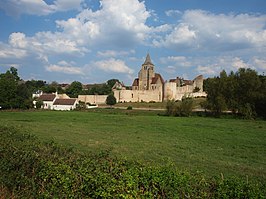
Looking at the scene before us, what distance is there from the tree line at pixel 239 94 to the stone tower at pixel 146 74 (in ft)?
188

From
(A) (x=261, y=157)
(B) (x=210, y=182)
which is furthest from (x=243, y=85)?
(B) (x=210, y=182)

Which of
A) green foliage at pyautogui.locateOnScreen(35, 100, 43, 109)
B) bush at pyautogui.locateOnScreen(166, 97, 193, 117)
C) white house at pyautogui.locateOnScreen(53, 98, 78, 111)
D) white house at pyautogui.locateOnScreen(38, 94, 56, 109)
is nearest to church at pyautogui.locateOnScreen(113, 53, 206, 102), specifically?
white house at pyautogui.locateOnScreen(53, 98, 78, 111)

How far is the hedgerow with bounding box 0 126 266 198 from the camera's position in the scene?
464 cm

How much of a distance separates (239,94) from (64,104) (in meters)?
55.6

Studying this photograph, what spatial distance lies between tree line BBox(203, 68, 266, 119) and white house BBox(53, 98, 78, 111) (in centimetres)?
4631

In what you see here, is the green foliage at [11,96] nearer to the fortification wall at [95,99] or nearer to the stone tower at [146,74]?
the fortification wall at [95,99]

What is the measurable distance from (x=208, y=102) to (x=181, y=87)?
63.7m

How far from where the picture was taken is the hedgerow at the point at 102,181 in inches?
183

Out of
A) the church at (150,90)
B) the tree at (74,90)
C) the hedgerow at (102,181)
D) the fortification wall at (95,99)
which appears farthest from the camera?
the tree at (74,90)

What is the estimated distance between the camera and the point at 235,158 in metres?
13.7

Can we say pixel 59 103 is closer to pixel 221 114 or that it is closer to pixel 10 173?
pixel 221 114

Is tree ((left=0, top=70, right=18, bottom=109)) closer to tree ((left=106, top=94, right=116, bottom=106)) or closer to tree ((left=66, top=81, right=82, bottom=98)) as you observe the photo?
tree ((left=106, top=94, right=116, bottom=106))

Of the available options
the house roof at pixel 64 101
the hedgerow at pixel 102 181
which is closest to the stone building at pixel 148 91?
the house roof at pixel 64 101

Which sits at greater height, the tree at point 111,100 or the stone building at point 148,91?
the stone building at point 148,91
